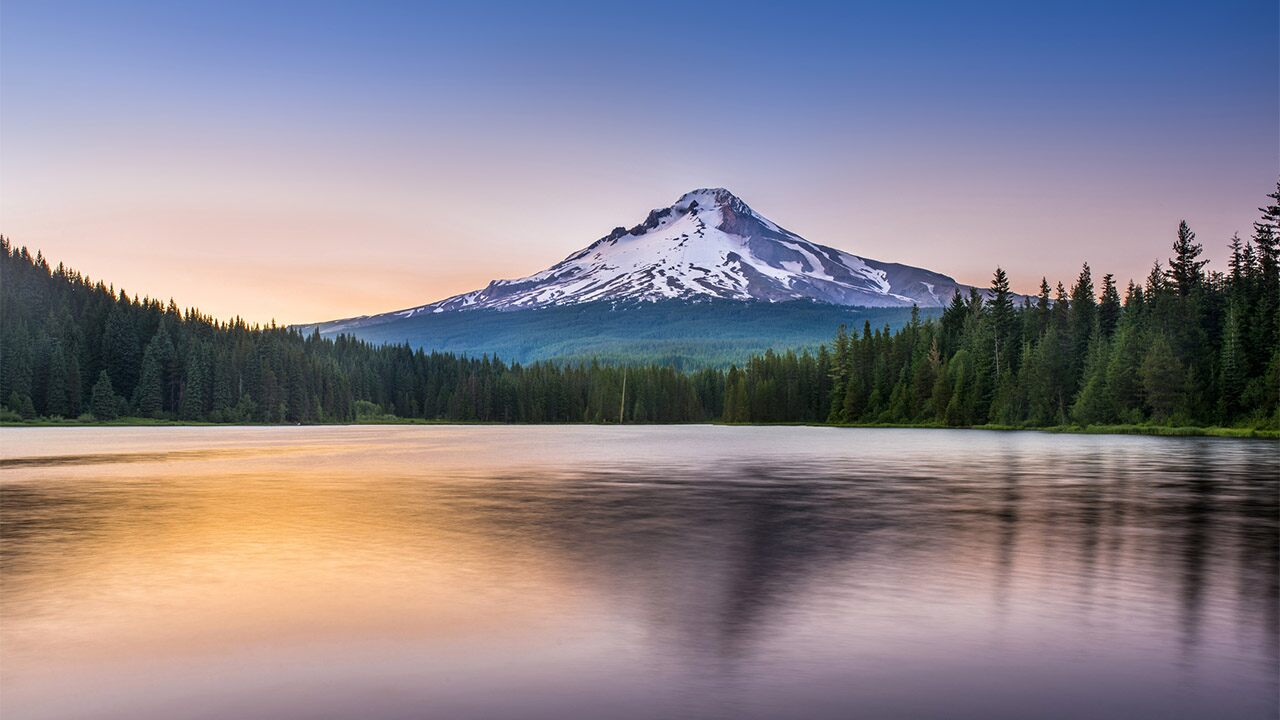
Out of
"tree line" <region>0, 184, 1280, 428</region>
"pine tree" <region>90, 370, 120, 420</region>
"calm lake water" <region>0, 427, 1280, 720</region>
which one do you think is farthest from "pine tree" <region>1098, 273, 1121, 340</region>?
"pine tree" <region>90, 370, 120, 420</region>

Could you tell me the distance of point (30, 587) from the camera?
18156mm

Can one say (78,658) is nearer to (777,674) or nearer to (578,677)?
(578,677)

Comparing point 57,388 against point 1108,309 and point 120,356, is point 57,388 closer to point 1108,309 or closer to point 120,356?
point 120,356

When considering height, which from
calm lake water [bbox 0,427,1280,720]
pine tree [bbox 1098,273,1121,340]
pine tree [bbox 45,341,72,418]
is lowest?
calm lake water [bbox 0,427,1280,720]

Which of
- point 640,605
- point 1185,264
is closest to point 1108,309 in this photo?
point 1185,264

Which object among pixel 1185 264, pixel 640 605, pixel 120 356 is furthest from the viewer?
pixel 120 356

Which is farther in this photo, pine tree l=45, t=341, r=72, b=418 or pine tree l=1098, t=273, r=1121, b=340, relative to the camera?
pine tree l=45, t=341, r=72, b=418

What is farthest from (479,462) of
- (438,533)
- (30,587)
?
(30,587)

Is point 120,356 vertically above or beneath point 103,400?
above

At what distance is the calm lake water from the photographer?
11164 millimetres

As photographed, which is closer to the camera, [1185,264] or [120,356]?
[1185,264]

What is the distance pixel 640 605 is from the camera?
53.3 ft

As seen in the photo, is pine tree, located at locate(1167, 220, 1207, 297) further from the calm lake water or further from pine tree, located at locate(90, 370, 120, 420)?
pine tree, located at locate(90, 370, 120, 420)

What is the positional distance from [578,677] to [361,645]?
3.55 meters
